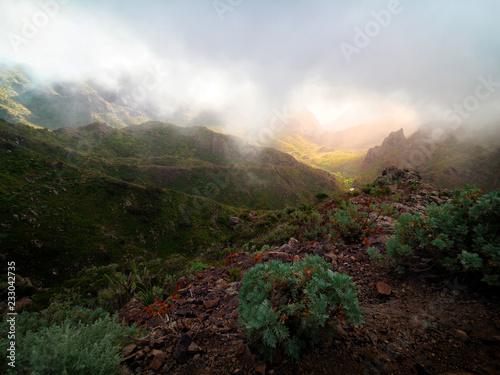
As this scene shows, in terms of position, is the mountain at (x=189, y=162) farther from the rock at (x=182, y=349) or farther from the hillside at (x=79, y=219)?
the rock at (x=182, y=349)

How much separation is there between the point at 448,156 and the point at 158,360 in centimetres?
14322

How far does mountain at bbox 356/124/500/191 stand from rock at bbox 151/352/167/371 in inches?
3385

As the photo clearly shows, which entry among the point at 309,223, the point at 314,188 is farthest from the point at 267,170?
the point at 309,223

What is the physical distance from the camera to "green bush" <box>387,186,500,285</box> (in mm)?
2385

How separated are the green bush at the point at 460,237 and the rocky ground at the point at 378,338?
28 centimetres

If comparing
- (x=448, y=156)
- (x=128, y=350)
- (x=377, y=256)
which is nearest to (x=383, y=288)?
(x=377, y=256)

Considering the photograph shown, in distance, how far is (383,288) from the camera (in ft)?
10.1

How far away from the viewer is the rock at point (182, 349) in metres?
2.32

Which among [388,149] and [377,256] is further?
[388,149]

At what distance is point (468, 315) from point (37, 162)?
126 feet

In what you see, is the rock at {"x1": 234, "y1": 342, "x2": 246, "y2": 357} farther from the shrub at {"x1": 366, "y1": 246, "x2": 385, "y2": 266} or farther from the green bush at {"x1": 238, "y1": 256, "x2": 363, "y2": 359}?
the shrub at {"x1": 366, "y1": 246, "x2": 385, "y2": 266}

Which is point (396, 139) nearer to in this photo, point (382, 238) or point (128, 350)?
point (382, 238)

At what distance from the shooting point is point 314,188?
95.9 m

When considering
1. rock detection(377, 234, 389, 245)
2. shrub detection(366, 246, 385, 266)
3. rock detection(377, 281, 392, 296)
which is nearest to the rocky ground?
rock detection(377, 281, 392, 296)
